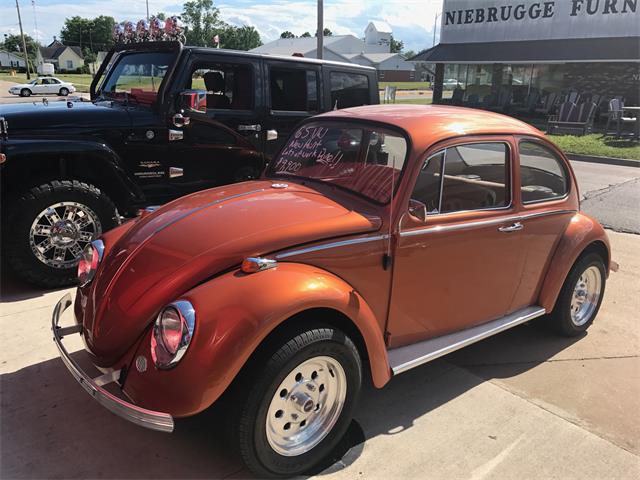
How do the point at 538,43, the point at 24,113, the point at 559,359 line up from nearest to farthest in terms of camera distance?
the point at 559,359 < the point at 24,113 < the point at 538,43

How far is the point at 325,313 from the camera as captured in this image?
8.34 ft

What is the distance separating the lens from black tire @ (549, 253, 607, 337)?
394cm

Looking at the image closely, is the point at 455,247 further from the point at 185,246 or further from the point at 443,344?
the point at 185,246

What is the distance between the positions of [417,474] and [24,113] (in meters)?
4.43

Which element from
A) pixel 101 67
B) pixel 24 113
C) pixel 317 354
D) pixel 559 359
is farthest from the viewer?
pixel 101 67

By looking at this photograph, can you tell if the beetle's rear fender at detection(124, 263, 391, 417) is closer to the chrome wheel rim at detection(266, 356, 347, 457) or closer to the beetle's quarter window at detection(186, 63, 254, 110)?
the chrome wheel rim at detection(266, 356, 347, 457)

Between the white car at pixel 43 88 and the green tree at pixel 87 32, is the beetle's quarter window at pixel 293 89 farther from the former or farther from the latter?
the green tree at pixel 87 32

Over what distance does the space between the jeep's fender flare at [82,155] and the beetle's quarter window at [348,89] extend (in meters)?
2.82

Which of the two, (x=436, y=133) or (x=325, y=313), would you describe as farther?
(x=436, y=133)

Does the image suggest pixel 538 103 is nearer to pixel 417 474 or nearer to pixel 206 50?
pixel 206 50

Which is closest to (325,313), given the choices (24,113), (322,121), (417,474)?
(417,474)

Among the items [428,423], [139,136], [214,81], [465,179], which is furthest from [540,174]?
[139,136]

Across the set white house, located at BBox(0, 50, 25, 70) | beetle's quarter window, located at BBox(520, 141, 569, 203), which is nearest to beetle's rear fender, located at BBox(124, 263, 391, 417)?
beetle's quarter window, located at BBox(520, 141, 569, 203)

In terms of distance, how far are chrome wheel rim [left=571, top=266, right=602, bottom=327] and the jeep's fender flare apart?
13.3ft
